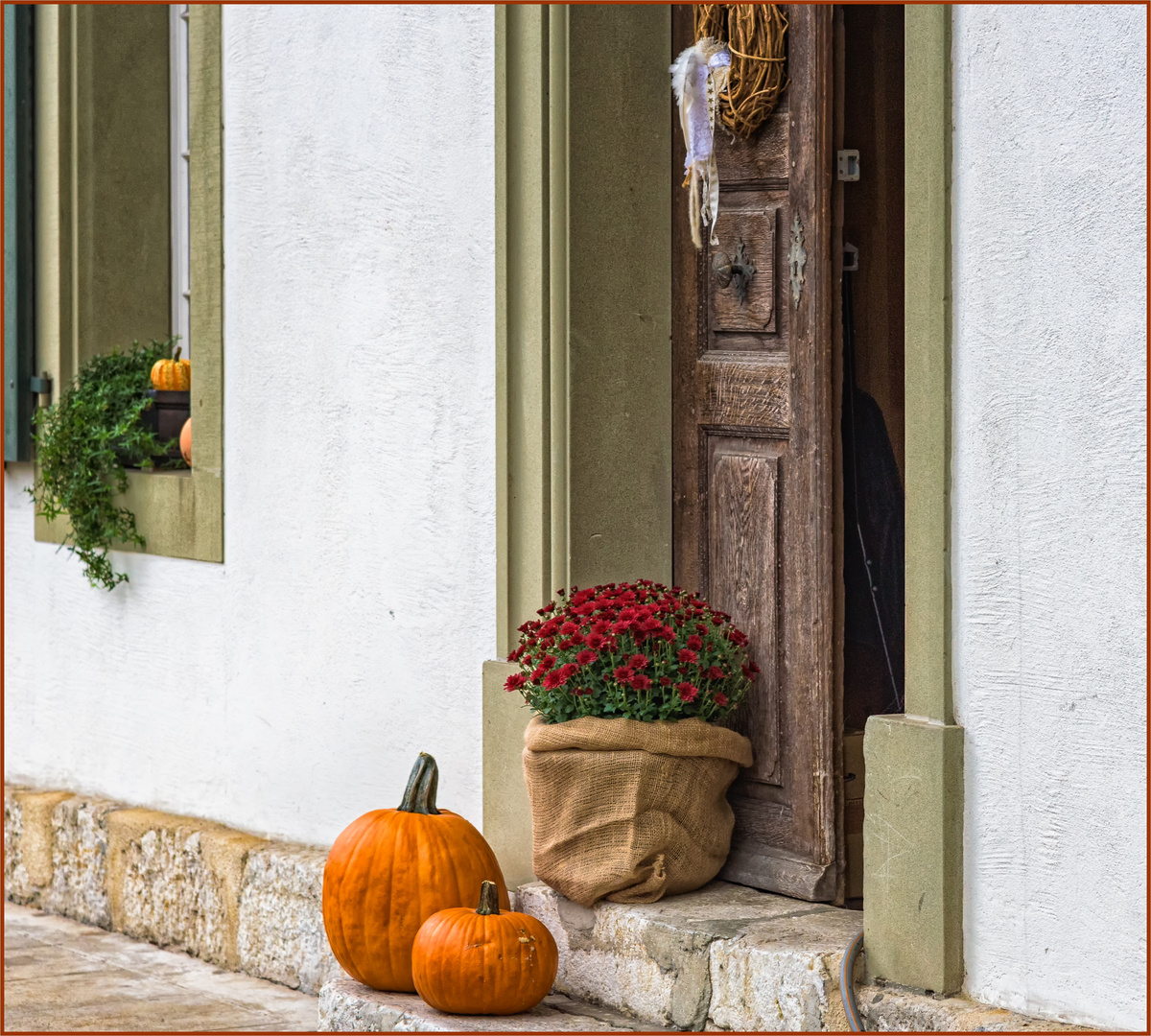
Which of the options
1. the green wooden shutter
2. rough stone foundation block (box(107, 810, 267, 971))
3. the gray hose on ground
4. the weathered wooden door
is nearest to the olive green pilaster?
the weathered wooden door

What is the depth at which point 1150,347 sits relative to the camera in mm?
3385

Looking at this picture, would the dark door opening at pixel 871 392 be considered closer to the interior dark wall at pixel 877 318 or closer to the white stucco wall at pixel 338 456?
the interior dark wall at pixel 877 318

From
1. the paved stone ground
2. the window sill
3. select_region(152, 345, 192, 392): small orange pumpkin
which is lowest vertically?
the paved stone ground

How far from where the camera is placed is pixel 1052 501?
11.7 ft

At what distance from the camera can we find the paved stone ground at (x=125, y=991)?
5051 millimetres

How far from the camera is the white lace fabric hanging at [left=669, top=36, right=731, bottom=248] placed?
461 centimetres

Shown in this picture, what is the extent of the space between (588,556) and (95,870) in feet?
8.31

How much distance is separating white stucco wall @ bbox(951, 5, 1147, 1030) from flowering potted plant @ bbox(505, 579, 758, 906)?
0.81 m

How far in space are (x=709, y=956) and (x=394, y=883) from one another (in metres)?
0.80

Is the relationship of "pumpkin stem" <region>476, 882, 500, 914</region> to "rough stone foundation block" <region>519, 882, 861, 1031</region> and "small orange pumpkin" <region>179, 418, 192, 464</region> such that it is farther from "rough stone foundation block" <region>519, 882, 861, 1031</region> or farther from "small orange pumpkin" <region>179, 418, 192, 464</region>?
"small orange pumpkin" <region>179, 418, 192, 464</region>

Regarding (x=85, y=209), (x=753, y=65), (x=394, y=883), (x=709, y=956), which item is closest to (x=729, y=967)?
(x=709, y=956)

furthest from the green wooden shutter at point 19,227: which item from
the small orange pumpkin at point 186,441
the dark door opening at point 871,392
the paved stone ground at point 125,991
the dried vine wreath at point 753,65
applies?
the dark door opening at point 871,392

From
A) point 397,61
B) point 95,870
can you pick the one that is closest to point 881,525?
point 397,61

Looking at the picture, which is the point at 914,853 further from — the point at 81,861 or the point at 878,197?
the point at 81,861
